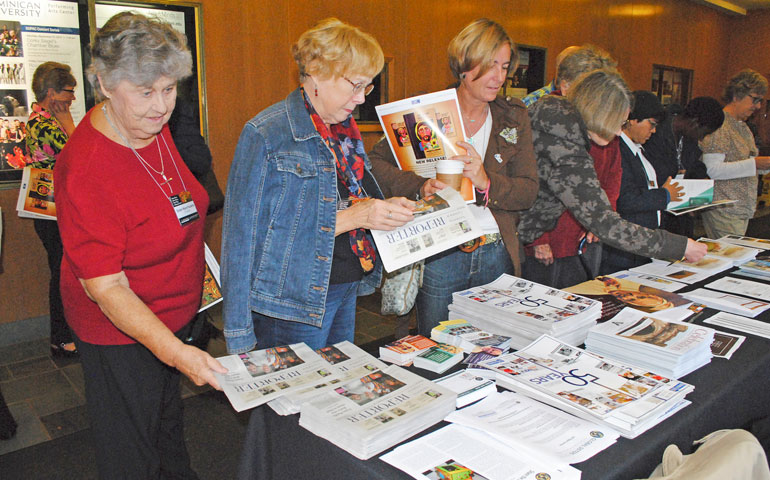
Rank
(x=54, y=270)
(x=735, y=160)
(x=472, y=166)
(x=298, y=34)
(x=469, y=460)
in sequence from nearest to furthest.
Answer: (x=469, y=460), (x=472, y=166), (x=54, y=270), (x=735, y=160), (x=298, y=34)

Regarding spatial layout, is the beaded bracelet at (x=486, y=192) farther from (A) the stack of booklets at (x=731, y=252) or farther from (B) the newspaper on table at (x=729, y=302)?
(A) the stack of booklets at (x=731, y=252)

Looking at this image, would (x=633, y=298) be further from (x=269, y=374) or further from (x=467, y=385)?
(x=269, y=374)

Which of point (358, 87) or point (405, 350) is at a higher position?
point (358, 87)

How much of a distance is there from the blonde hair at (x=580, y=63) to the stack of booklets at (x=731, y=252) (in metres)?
1.01

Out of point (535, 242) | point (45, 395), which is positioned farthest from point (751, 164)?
point (45, 395)

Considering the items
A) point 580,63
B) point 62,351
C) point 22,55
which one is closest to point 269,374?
point 580,63

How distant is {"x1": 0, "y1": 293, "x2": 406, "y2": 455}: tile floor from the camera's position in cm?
260

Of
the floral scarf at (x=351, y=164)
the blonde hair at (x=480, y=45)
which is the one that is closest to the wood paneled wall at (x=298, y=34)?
the blonde hair at (x=480, y=45)

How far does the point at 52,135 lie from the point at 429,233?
2.76 m

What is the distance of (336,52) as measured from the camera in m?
1.42

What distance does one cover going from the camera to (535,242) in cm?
240

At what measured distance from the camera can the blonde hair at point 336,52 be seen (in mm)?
1421

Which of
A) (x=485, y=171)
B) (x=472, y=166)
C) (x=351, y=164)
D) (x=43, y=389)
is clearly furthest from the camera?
(x=43, y=389)

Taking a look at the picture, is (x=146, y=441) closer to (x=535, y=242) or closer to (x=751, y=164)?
(x=535, y=242)
